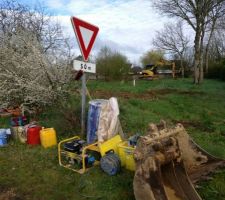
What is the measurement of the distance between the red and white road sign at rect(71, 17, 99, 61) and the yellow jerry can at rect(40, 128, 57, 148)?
1.81 m

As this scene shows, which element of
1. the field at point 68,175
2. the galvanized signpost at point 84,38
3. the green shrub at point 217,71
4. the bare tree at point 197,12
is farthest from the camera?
the green shrub at point 217,71

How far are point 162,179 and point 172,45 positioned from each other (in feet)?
123

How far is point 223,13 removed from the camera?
75.3 feet

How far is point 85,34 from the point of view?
5340mm

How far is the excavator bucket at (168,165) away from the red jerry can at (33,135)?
10.5ft

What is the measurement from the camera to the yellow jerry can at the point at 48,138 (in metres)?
6.01

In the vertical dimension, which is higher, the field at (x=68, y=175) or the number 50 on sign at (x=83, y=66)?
the number 50 on sign at (x=83, y=66)

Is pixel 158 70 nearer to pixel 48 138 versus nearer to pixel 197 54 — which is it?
pixel 197 54

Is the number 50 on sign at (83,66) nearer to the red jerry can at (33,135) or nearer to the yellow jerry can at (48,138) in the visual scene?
the yellow jerry can at (48,138)

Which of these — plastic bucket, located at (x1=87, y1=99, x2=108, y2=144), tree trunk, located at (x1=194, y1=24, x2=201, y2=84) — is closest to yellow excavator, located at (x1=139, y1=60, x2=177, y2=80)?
tree trunk, located at (x1=194, y1=24, x2=201, y2=84)

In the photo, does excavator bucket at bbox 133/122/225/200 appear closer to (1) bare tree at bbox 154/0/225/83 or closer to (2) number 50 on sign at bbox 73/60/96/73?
(2) number 50 on sign at bbox 73/60/96/73

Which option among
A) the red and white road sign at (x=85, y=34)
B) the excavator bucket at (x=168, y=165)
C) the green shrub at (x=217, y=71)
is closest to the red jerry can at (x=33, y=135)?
the red and white road sign at (x=85, y=34)

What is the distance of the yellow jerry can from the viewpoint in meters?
6.01

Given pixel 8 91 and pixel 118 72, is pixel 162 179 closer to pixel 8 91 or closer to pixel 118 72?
pixel 8 91
